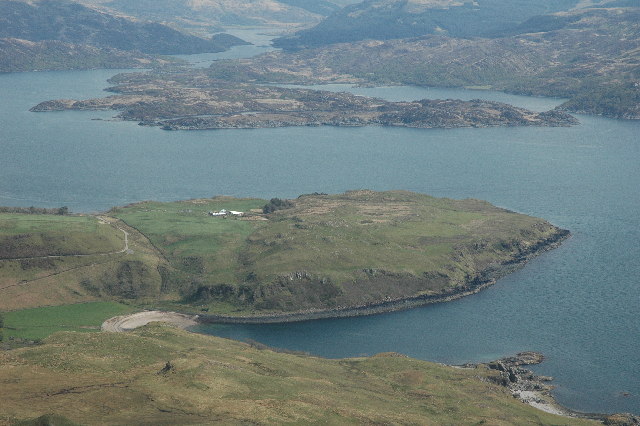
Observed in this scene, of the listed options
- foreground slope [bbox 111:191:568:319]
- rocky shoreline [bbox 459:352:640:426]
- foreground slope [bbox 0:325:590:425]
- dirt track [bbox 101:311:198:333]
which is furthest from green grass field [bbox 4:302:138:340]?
rocky shoreline [bbox 459:352:640:426]

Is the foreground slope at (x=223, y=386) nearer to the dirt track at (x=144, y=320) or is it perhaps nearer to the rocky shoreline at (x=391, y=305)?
the dirt track at (x=144, y=320)

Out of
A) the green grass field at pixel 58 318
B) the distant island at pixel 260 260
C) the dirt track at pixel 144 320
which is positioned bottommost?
the dirt track at pixel 144 320

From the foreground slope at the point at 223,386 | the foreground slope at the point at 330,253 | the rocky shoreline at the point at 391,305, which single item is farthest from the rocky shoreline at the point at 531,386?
the foreground slope at the point at 330,253

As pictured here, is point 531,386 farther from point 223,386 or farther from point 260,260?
point 260,260

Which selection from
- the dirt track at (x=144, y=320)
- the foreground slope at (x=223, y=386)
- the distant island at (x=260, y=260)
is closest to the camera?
the foreground slope at (x=223, y=386)

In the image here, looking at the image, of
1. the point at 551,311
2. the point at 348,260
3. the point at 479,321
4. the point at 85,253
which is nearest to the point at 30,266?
the point at 85,253

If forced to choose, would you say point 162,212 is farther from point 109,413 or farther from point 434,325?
point 109,413
